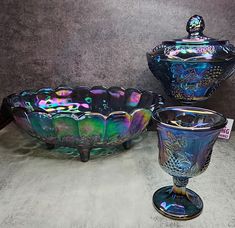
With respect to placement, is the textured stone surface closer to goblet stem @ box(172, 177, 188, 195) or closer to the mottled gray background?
goblet stem @ box(172, 177, 188, 195)

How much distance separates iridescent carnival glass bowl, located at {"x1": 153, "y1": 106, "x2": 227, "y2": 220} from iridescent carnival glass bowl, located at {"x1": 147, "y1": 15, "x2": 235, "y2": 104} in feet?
0.45

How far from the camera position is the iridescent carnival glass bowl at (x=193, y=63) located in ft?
2.01

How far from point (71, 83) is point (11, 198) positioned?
432 millimetres

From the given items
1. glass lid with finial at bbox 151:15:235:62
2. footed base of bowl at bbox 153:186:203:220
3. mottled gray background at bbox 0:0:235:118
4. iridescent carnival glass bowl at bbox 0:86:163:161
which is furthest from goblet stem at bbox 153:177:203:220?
mottled gray background at bbox 0:0:235:118

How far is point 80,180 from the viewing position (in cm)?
57

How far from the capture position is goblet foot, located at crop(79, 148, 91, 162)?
2.07ft

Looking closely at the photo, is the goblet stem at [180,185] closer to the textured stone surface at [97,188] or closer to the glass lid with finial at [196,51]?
the textured stone surface at [97,188]

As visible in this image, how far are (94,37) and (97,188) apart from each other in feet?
1.49

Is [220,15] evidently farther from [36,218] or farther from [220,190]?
[36,218]

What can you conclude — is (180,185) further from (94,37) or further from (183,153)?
(94,37)

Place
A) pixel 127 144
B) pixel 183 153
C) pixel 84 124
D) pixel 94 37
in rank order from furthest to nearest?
pixel 94 37
pixel 127 144
pixel 84 124
pixel 183 153

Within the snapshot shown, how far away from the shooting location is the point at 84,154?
25.0 inches

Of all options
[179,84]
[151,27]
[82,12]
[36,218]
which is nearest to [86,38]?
[82,12]

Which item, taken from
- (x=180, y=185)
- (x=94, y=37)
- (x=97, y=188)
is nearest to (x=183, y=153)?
(x=180, y=185)
